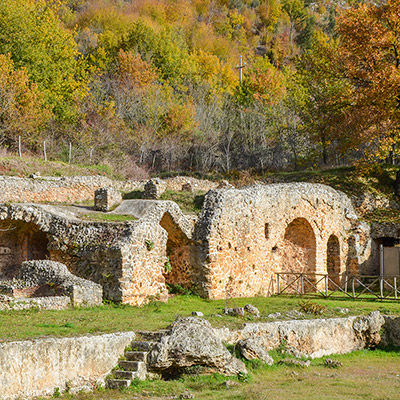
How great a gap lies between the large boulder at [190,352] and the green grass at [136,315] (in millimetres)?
1243

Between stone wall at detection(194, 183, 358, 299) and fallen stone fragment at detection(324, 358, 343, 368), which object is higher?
stone wall at detection(194, 183, 358, 299)

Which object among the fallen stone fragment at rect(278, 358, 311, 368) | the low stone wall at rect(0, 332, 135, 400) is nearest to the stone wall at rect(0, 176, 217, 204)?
the fallen stone fragment at rect(278, 358, 311, 368)

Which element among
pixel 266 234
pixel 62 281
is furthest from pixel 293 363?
pixel 266 234

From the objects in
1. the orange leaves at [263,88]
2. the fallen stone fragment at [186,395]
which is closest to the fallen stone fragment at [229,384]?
the fallen stone fragment at [186,395]

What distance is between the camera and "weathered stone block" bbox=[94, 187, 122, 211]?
76.9 feet

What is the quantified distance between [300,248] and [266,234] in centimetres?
304

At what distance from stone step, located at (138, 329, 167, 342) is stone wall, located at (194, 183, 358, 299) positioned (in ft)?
26.5

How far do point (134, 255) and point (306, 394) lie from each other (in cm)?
864

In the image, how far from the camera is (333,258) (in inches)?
1147

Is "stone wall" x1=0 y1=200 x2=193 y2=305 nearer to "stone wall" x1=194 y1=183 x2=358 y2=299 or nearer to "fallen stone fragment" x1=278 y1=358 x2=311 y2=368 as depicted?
"stone wall" x1=194 y1=183 x2=358 y2=299

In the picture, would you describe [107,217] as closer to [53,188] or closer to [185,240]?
[185,240]

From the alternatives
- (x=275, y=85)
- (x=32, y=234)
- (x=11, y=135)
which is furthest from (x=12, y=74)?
(x=275, y=85)

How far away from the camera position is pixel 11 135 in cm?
3750

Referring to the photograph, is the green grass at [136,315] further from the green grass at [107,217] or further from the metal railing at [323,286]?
the green grass at [107,217]
